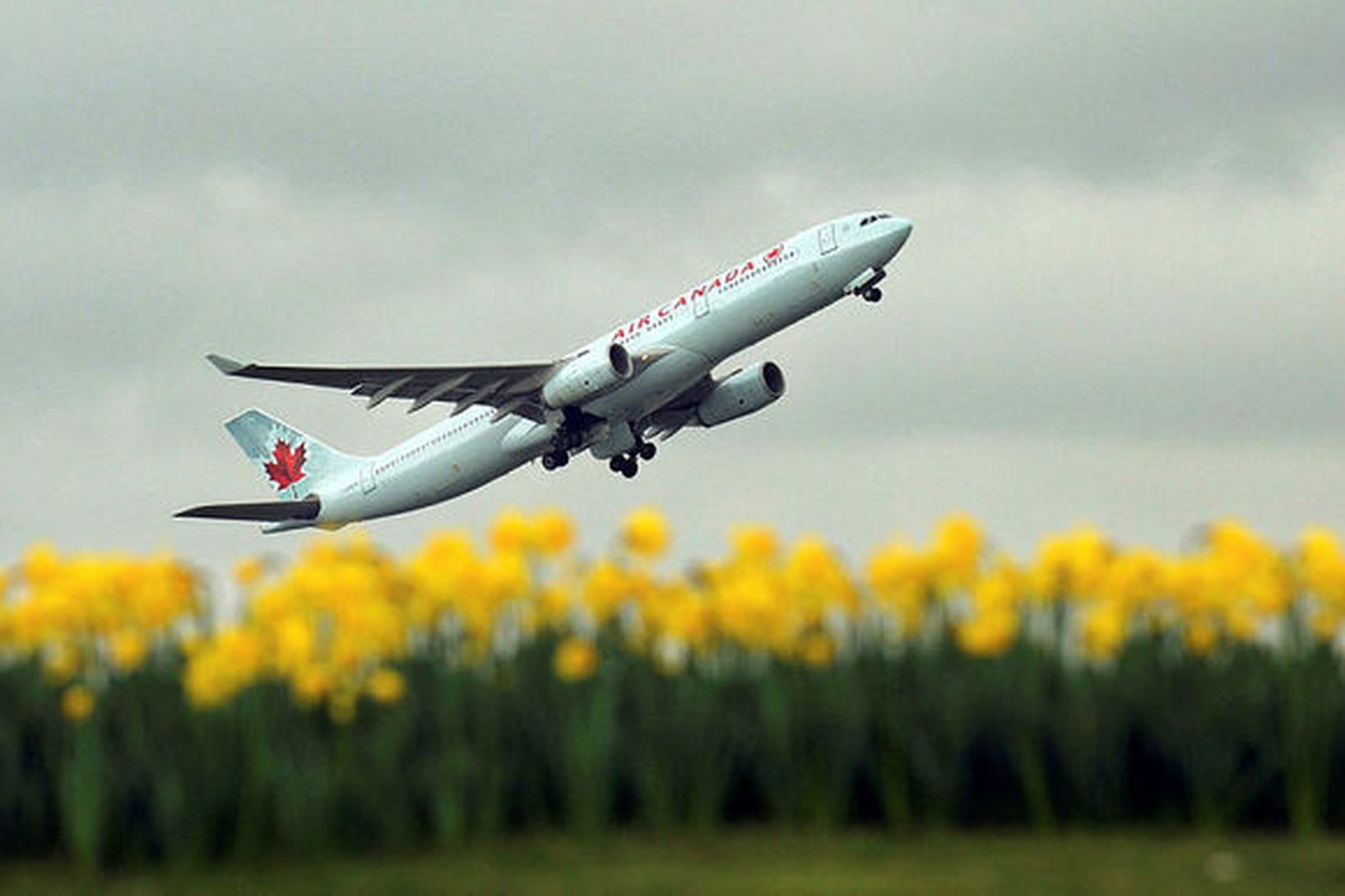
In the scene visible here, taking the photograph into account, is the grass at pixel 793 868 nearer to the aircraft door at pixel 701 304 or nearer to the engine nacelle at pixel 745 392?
the aircraft door at pixel 701 304

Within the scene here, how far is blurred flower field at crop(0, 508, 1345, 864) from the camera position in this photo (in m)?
12.3

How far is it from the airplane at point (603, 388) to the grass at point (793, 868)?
3181cm

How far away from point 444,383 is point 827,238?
10.5 metres

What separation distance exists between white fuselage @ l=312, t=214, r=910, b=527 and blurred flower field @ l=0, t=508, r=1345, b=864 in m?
30.9

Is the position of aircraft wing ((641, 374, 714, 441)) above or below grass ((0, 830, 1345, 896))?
above

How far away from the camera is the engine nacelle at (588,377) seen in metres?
46.0

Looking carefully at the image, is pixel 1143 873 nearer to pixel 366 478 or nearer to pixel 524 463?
pixel 524 463

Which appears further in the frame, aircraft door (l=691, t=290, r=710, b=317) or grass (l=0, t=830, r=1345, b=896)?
aircraft door (l=691, t=290, r=710, b=317)

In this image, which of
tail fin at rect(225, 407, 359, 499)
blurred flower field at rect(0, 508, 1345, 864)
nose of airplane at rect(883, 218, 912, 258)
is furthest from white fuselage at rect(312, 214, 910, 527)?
blurred flower field at rect(0, 508, 1345, 864)

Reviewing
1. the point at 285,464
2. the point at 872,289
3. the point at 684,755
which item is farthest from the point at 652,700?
the point at 285,464

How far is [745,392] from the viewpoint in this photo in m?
49.8

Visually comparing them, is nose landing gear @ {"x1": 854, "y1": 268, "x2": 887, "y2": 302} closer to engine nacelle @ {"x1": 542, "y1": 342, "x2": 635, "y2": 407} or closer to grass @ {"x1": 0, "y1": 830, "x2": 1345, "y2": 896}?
engine nacelle @ {"x1": 542, "y1": 342, "x2": 635, "y2": 407}

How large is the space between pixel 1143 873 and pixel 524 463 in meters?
41.9

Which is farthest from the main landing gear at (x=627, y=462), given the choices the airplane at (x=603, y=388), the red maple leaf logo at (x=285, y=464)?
the red maple leaf logo at (x=285, y=464)
